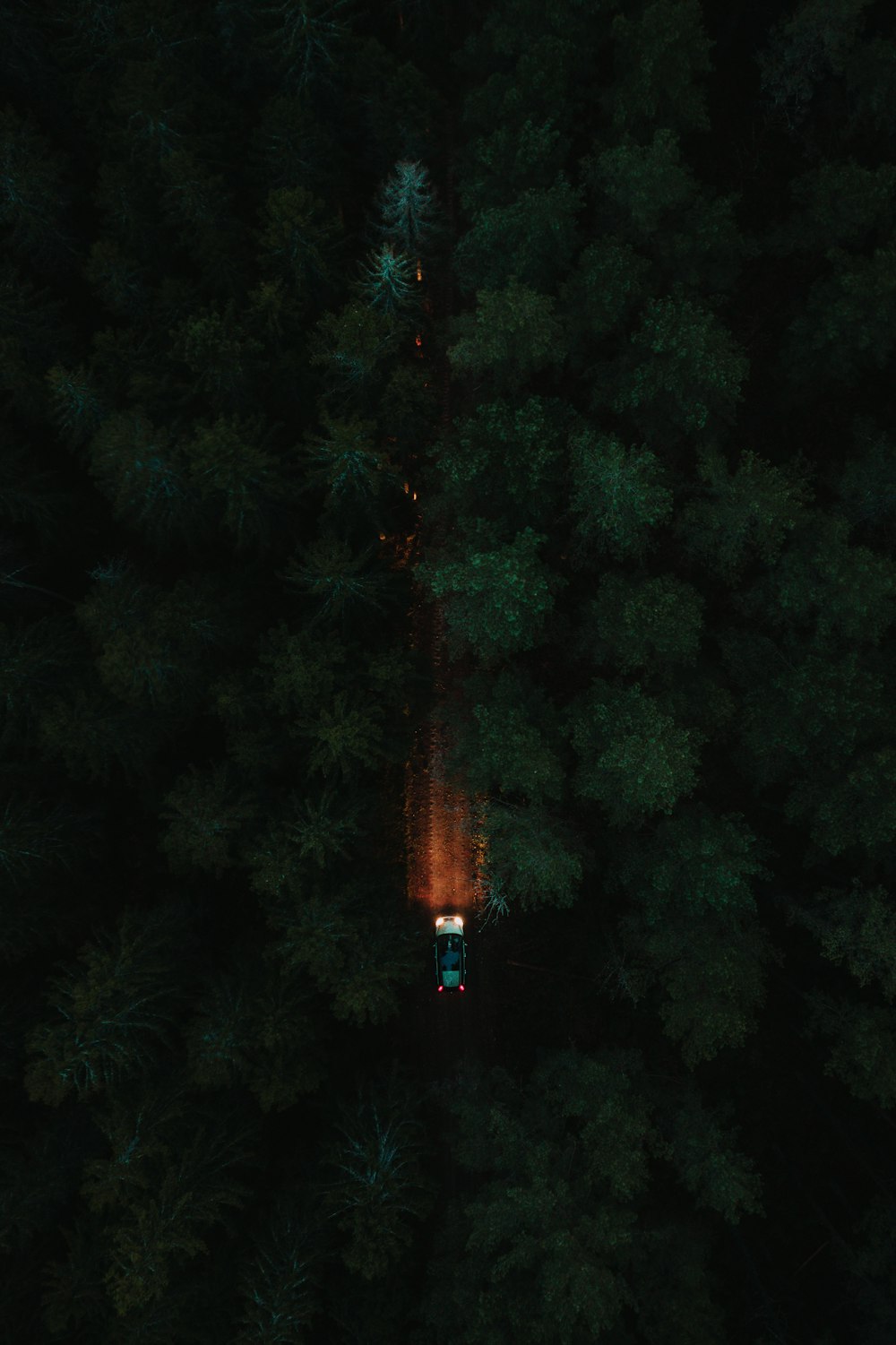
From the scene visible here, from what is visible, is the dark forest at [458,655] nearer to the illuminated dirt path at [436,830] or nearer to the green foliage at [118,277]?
the green foliage at [118,277]

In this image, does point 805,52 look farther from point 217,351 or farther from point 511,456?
point 217,351

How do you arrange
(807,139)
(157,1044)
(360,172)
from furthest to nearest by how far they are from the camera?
(360,172) → (807,139) → (157,1044)

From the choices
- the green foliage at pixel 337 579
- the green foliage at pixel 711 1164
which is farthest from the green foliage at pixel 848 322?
the green foliage at pixel 711 1164

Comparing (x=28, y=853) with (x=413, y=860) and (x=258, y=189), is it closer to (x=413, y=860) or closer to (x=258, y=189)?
(x=413, y=860)

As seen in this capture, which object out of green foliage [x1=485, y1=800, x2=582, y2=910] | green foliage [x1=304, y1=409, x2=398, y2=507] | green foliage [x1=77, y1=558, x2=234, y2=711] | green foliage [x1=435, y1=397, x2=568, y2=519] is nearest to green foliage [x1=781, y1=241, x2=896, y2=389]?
green foliage [x1=435, y1=397, x2=568, y2=519]

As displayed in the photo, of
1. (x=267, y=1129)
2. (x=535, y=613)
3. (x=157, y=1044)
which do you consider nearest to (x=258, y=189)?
(x=535, y=613)

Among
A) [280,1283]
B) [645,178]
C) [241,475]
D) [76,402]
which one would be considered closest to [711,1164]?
[280,1283]
